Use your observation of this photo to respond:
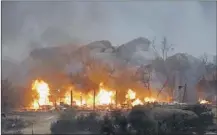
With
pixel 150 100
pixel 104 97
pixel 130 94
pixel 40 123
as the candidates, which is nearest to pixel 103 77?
pixel 104 97

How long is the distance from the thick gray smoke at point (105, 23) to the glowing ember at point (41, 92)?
281mm

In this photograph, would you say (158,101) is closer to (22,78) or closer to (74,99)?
(74,99)

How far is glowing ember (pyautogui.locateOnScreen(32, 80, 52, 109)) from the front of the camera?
11.2 ft

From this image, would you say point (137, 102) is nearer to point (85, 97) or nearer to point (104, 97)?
point (104, 97)

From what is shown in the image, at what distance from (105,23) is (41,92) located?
90 cm

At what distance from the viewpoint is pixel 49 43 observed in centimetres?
347

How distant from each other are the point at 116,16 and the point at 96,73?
1.94ft

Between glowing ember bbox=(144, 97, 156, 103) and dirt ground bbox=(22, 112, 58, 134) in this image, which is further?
glowing ember bbox=(144, 97, 156, 103)

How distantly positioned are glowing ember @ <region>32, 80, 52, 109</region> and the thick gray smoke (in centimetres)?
28

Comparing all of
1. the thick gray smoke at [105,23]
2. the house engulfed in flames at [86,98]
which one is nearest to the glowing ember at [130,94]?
the house engulfed in flames at [86,98]


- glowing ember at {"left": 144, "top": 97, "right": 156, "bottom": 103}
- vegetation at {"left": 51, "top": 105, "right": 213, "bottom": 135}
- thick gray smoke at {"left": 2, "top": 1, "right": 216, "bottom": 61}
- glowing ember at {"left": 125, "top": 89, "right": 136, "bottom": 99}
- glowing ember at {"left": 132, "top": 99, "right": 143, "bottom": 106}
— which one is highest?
thick gray smoke at {"left": 2, "top": 1, "right": 216, "bottom": 61}

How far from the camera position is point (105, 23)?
3623 millimetres

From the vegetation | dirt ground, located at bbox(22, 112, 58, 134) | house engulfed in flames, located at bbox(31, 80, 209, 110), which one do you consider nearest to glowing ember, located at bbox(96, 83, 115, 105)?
Result: house engulfed in flames, located at bbox(31, 80, 209, 110)

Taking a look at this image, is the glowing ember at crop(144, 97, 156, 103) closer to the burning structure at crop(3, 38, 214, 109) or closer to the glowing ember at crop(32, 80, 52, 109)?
the burning structure at crop(3, 38, 214, 109)
